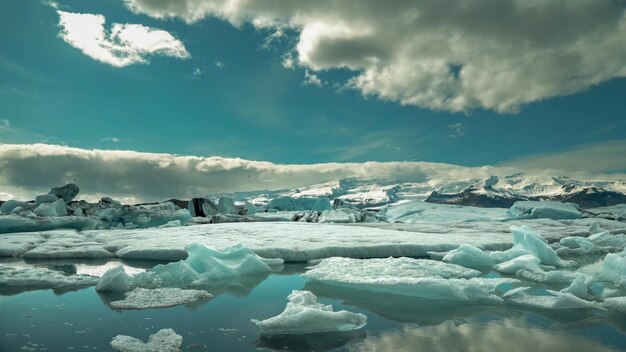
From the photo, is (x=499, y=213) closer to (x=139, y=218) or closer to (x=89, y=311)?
(x=139, y=218)

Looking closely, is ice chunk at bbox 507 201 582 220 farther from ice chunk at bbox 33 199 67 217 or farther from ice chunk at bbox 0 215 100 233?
ice chunk at bbox 33 199 67 217

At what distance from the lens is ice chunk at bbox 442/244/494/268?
407 inches

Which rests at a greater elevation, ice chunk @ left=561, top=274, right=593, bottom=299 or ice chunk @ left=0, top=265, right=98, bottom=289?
ice chunk @ left=0, top=265, right=98, bottom=289

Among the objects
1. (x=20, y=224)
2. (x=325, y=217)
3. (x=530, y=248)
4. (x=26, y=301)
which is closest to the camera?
(x=26, y=301)

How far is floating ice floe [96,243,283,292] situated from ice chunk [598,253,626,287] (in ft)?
22.0

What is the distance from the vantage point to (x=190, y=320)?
16.4 ft

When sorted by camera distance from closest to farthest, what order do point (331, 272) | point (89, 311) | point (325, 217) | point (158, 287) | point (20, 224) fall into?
point (89, 311), point (158, 287), point (331, 272), point (20, 224), point (325, 217)

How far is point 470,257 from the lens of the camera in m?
10.4

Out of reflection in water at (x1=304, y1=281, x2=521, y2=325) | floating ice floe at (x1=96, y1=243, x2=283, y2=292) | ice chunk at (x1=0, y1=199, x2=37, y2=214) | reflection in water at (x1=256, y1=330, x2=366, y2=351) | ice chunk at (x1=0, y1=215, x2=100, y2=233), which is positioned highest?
ice chunk at (x1=0, y1=199, x2=37, y2=214)

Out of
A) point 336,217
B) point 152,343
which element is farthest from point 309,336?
point 336,217

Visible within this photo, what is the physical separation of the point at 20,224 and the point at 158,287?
735 inches

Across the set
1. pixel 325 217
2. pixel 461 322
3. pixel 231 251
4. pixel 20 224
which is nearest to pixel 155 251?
pixel 231 251

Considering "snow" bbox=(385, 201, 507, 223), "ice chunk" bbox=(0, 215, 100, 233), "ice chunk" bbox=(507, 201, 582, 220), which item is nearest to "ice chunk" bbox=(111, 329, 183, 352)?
"ice chunk" bbox=(0, 215, 100, 233)

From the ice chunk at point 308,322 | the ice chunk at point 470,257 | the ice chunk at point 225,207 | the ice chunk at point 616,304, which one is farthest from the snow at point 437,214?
the ice chunk at point 308,322
